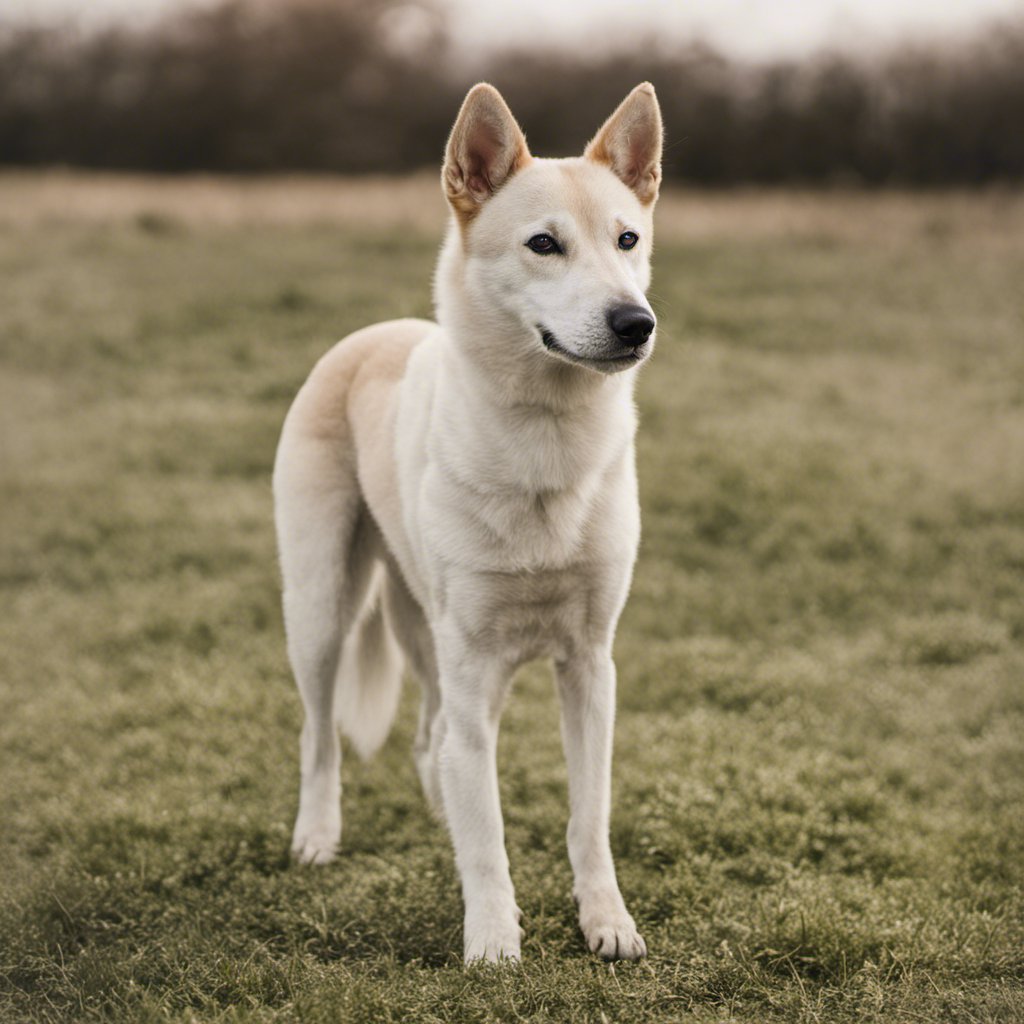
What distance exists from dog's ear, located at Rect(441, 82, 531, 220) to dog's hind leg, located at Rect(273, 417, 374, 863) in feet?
3.87

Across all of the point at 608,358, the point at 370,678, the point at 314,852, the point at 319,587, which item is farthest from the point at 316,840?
the point at 608,358

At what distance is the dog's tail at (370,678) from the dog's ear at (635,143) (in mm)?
1746

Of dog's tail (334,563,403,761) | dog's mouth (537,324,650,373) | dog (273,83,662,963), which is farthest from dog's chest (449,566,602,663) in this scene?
dog's tail (334,563,403,761)

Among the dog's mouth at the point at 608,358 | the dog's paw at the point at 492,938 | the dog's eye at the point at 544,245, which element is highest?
the dog's eye at the point at 544,245

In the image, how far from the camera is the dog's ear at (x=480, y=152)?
3.19 metres

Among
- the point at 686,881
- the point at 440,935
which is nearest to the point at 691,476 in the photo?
the point at 686,881

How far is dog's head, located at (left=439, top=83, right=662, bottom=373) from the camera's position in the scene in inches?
116

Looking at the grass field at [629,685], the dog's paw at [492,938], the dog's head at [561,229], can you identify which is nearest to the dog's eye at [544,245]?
the dog's head at [561,229]

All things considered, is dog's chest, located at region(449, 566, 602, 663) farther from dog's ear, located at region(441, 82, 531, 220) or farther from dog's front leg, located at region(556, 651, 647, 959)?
dog's ear, located at region(441, 82, 531, 220)

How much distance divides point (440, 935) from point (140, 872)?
3.90 ft

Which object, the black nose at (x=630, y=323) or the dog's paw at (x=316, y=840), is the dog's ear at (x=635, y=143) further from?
the dog's paw at (x=316, y=840)

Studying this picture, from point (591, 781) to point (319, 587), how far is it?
4.10 ft

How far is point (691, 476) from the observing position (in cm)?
761

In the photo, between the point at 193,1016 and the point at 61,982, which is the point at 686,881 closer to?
the point at 193,1016
